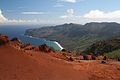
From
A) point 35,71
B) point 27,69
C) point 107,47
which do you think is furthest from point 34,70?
point 107,47

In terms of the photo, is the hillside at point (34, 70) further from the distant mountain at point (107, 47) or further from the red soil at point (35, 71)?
the distant mountain at point (107, 47)

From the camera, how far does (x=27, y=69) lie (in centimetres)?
2534

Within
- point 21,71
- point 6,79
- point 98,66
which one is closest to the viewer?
point 6,79

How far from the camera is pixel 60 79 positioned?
26.0m

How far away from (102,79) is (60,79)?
6131 mm

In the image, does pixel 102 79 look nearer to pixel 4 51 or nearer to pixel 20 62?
pixel 20 62

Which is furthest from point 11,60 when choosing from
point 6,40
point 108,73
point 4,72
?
point 108,73

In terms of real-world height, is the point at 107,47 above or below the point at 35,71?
below

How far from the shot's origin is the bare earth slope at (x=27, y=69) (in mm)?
23734

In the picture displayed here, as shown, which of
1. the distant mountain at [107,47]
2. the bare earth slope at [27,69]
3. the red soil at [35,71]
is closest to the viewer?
the bare earth slope at [27,69]

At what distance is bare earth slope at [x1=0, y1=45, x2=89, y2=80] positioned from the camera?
23.7 metres

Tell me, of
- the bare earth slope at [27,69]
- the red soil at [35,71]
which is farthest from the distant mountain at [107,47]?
the bare earth slope at [27,69]

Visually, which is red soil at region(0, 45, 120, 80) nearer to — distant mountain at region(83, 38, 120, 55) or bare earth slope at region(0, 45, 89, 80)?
bare earth slope at region(0, 45, 89, 80)

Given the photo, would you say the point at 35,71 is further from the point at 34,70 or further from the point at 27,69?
the point at 27,69
